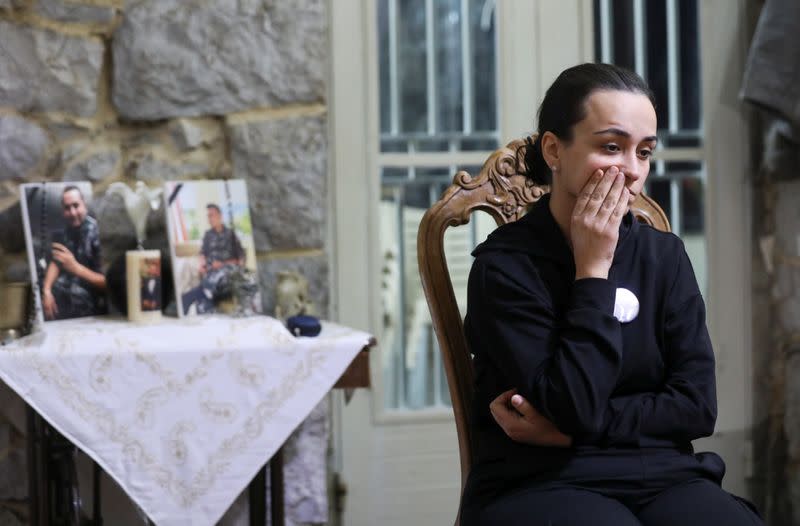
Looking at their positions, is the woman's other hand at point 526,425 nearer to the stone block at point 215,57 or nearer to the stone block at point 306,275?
the stone block at point 306,275

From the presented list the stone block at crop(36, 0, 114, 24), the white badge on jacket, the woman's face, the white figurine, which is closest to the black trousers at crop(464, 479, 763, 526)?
the white badge on jacket

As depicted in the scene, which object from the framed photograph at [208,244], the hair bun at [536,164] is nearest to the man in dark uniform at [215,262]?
the framed photograph at [208,244]

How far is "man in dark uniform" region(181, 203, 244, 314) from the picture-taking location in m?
2.09

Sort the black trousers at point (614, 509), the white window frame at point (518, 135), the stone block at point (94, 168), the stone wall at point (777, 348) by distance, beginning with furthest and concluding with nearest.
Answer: the stone wall at point (777, 348) < the white window frame at point (518, 135) < the stone block at point (94, 168) < the black trousers at point (614, 509)

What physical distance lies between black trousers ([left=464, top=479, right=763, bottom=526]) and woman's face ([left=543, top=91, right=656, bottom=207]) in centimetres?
40

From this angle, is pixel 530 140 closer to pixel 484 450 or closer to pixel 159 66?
pixel 484 450

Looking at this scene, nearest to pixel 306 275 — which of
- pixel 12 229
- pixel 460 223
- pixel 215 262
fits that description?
pixel 215 262

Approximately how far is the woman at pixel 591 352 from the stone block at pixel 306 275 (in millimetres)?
950

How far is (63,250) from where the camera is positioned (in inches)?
80.0

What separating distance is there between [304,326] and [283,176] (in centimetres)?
44

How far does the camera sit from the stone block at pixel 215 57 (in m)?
2.22

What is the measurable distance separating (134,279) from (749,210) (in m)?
1.71

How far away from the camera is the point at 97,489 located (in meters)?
2.16

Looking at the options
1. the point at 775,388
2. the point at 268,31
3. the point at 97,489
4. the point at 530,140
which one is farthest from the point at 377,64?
the point at 775,388
